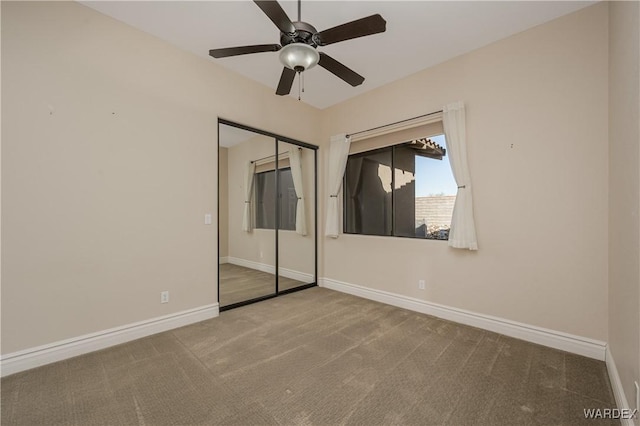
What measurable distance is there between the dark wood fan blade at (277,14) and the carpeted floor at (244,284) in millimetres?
2624

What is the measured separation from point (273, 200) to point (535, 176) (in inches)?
123

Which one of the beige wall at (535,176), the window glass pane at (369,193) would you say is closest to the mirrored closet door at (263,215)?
the window glass pane at (369,193)

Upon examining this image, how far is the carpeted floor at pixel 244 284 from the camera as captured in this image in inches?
132

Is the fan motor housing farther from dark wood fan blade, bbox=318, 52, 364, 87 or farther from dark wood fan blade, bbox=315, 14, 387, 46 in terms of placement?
dark wood fan blade, bbox=318, 52, 364, 87

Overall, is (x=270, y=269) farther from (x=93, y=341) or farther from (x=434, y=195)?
(x=434, y=195)

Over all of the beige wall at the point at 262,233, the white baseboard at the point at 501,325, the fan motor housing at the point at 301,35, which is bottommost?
the white baseboard at the point at 501,325

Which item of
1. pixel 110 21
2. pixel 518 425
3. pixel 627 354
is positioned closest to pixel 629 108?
pixel 627 354

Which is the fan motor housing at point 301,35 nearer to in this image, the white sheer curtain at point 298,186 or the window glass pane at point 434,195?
the window glass pane at point 434,195

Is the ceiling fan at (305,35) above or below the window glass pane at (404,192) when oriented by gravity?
above

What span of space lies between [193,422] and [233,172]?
2.68 m

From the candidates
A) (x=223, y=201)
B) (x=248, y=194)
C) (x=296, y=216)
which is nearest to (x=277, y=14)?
(x=223, y=201)

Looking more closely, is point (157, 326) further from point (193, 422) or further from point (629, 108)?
point (629, 108)

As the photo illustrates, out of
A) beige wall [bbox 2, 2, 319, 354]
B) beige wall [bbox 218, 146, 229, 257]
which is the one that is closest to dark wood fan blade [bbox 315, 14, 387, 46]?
beige wall [bbox 2, 2, 319, 354]

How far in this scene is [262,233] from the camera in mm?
3848
